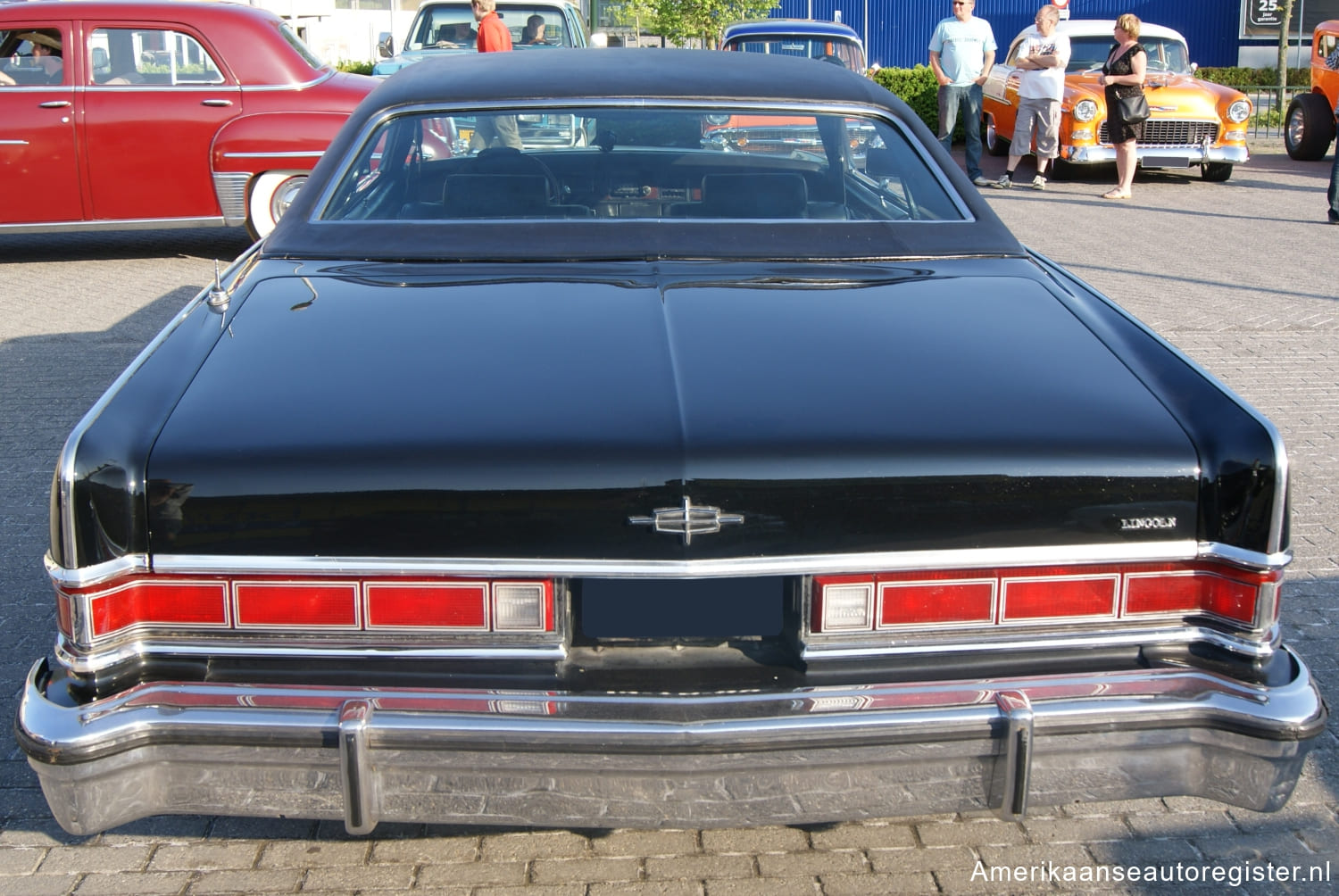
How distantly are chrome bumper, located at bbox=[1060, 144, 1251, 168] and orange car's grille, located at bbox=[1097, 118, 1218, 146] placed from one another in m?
0.06

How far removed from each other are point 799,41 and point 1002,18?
20.6 m

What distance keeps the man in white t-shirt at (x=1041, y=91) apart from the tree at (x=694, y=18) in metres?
9.99

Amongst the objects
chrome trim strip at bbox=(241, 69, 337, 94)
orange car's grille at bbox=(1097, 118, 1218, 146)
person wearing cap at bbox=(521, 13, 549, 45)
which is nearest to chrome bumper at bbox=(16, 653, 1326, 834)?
chrome trim strip at bbox=(241, 69, 337, 94)

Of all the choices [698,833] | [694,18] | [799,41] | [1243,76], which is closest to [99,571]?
[698,833]

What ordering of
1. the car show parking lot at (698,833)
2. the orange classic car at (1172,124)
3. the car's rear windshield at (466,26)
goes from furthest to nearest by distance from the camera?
the car's rear windshield at (466,26) → the orange classic car at (1172,124) → the car show parking lot at (698,833)

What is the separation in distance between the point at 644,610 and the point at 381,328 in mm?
840

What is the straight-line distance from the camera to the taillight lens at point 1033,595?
2.21 metres

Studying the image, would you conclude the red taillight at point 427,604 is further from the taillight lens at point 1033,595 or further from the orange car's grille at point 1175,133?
the orange car's grille at point 1175,133

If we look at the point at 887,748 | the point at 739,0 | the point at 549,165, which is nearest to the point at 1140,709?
the point at 887,748

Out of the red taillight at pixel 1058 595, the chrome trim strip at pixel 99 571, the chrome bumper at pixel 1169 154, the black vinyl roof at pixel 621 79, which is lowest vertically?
the red taillight at pixel 1058 595

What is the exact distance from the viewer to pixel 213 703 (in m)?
2.15

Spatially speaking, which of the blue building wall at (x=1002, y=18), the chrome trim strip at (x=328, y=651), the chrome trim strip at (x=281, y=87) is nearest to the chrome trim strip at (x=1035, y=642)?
the chrome trim strip at (x=328, y=651)

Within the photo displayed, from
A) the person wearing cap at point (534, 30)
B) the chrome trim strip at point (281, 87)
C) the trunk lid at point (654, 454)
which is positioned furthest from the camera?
the person wearing cap at point (534, 30)

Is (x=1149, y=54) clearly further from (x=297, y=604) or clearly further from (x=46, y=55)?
(x=297, y=604)
